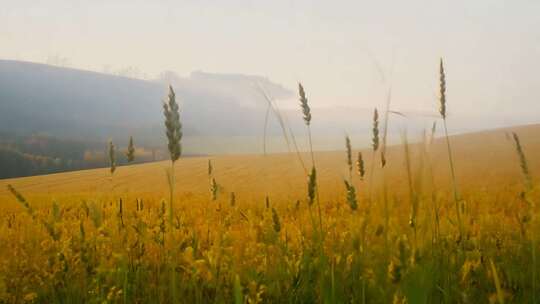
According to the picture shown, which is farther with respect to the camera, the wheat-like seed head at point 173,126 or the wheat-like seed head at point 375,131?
the wheat-like seed head at point 375,131

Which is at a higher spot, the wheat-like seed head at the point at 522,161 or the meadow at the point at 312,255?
the wheat-like seed head at the point at 522,161

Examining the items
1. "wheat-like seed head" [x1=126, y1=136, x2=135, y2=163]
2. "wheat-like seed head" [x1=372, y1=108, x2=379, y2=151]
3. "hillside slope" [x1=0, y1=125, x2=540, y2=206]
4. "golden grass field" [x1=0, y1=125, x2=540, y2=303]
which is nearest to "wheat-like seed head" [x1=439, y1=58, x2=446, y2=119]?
"golden grass field" [x1=0, y1=125, x2=540, y2=303]

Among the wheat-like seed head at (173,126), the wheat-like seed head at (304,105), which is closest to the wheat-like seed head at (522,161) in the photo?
the wheat-like seed head at (304,105)

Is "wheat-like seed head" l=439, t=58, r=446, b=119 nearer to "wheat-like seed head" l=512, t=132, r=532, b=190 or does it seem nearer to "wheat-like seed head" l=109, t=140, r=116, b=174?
"wheat-like seed head" l=512, t=132, r=532, b=190

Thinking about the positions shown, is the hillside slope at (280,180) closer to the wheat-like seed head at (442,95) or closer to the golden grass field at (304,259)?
the golden grass field at (304,259)

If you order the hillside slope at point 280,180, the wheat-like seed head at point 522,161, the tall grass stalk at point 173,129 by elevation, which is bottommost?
the hillside slope at point 280,180

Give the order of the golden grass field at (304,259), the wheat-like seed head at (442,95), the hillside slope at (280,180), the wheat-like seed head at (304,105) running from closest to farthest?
the golden grass field at (304,259)
the wheat-like seed head at (304,105)
the wheat-like seed head at (442,95)
the hillside slope at (280,180)

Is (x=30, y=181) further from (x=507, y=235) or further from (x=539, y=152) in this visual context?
(x=507, y=235)

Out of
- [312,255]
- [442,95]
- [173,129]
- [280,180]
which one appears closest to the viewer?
[173,129]

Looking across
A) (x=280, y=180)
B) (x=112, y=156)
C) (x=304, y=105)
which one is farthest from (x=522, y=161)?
(x=280, y=180)

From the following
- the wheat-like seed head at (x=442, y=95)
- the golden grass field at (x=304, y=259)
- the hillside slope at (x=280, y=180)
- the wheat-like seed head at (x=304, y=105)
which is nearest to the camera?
the golden grass field at (x=304, y=259)

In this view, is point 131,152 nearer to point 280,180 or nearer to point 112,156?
point 112,156

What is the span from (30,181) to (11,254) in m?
28.7

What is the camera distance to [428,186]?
1.64 metres
